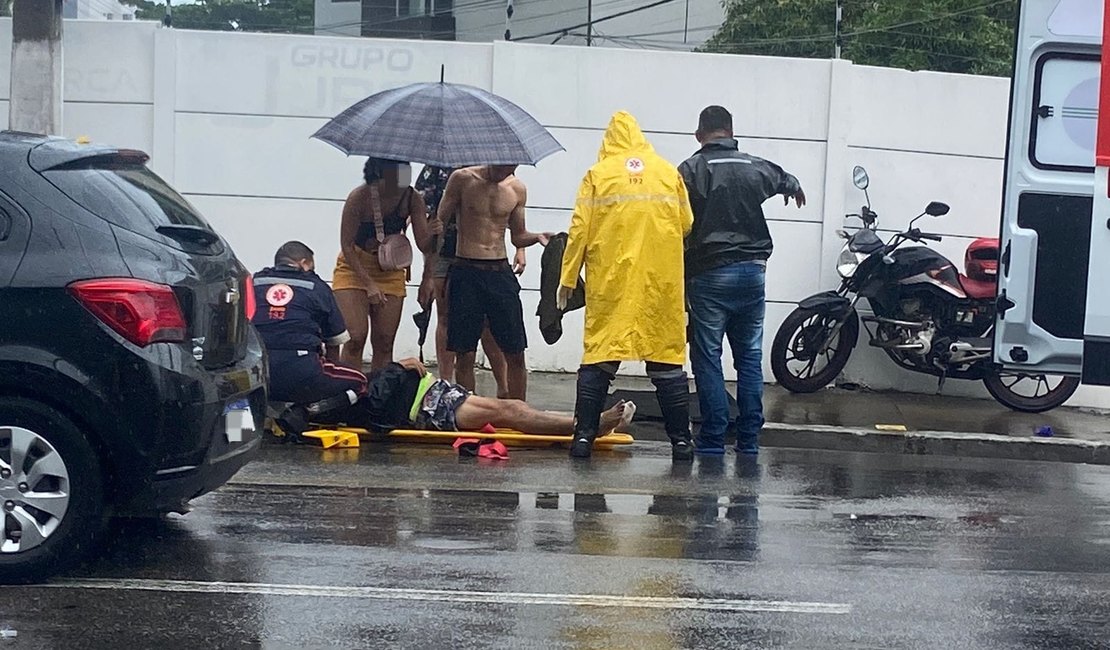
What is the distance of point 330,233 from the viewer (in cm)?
1130

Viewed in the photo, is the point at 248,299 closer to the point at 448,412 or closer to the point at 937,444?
the point at 448,412

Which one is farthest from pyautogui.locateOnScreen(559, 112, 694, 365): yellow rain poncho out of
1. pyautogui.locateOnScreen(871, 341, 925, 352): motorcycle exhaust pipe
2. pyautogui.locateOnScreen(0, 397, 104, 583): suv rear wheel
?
pyautogui.locateOnScreen(0, 397, 104, 583): suv rear wheel

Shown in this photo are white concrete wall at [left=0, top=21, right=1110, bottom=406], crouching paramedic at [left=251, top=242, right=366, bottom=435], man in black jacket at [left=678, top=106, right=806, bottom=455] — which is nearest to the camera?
crouching paramedic at [left=251, top=242, right=366, bottom=435]

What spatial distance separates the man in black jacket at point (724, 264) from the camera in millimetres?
8547

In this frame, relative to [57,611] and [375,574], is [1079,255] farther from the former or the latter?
[57,611]

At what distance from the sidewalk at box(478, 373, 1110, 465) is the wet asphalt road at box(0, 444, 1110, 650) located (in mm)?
954

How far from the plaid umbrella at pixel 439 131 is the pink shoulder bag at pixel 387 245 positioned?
0.46 m

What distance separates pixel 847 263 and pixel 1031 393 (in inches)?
65.7

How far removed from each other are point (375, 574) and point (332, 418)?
10.7ft

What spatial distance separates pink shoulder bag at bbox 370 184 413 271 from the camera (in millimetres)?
9367

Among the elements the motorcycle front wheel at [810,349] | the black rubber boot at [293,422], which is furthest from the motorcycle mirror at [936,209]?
the black rubber boot at [293,422]

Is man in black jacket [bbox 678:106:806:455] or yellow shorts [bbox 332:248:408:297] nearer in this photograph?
man in black jacket [bbox 678:106:806:455]

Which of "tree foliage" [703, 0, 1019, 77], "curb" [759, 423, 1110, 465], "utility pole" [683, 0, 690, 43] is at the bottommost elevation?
"curb" [759, 423, 1110, 465]

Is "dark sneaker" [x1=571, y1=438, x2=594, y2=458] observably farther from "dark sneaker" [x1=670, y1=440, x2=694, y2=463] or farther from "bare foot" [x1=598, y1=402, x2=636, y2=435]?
"dark sneaker" [x1=670, y1=440, x2=694, y2=463]
